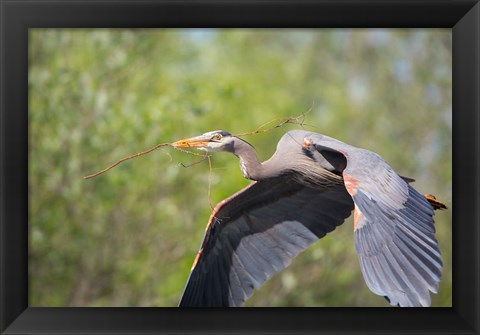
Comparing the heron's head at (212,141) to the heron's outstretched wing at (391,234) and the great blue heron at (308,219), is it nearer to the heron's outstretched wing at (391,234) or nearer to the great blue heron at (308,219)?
the great blue heron at (308,219)

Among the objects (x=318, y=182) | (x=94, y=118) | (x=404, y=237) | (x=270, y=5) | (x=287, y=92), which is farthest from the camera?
(x=287, y=92)

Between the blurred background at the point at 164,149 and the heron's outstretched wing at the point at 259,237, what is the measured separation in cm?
227

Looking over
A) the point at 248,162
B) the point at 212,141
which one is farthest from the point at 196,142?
the point at 248,162

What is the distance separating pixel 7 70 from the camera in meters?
6.03

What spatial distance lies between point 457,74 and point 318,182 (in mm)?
1486

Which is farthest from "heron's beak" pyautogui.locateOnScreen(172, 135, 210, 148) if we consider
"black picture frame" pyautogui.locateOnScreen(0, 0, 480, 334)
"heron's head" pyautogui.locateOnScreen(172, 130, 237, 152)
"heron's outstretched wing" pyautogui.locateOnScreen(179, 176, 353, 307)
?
"black picture frame" pyautogui.locateOnScreen(0, 0, 480, 334)

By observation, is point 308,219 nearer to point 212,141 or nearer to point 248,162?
point 248,162

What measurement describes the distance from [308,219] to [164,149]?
3.19 metres

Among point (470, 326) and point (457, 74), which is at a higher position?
point (457, 74)

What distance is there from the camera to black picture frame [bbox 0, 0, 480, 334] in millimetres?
6000

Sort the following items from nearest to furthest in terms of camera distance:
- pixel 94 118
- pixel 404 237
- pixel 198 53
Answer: pixel 404 237, pixel 94 118, pixel 198 53

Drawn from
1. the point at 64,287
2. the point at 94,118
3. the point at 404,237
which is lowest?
the point at 64,287

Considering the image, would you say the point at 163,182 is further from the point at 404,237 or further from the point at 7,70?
the point at 404,237

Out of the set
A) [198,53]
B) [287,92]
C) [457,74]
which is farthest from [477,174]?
[287,92]
